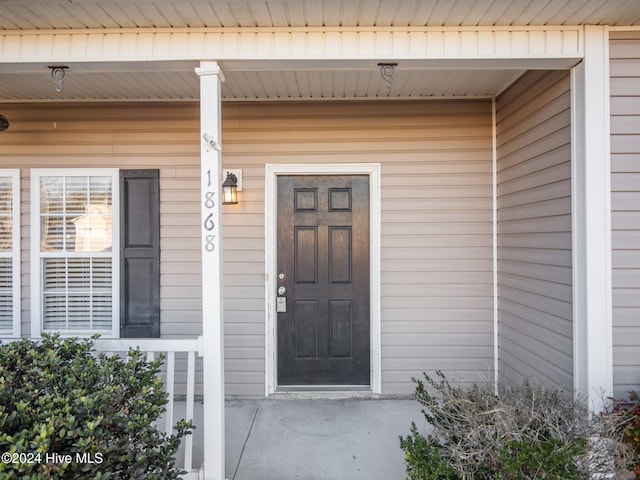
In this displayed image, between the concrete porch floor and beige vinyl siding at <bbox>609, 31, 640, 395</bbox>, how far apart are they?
140 cm

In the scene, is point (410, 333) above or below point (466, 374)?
above

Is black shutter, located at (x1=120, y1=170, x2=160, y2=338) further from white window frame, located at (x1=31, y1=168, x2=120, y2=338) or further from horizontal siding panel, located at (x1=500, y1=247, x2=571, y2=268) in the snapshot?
horizontal siding panel, located at (x1=500, y1=247, x2=571, y2=268)

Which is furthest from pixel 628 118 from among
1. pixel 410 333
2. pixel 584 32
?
pixel 410 333

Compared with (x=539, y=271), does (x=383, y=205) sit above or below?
above

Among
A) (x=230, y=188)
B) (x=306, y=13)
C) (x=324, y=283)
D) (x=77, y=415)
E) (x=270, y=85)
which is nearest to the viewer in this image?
(x=77, y=415)

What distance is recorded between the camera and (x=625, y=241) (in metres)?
2.29

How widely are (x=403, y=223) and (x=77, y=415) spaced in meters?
2.63

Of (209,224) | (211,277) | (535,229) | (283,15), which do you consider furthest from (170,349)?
(535,229)

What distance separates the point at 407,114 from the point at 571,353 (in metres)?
2.19

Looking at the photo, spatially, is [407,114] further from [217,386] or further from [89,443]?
[89,443]

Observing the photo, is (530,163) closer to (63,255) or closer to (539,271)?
(539,271)

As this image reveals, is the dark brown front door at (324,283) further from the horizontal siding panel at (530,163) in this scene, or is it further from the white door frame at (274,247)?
the horizontal siding panel at (530,163)

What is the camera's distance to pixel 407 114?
133 inches

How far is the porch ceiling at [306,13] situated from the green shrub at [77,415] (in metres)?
1.75
